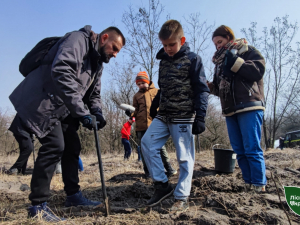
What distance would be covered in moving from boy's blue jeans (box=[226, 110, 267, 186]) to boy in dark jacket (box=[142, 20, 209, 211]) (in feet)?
2.21

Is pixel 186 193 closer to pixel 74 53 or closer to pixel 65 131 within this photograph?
pixel 65 131

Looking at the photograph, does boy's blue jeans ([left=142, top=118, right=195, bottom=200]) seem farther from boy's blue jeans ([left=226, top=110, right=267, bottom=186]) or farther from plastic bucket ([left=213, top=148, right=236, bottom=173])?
plastic bucket ([left=213, top=148, right=236, bottom=173])

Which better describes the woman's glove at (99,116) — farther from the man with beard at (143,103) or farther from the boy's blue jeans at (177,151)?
the man with beard at (143,103)

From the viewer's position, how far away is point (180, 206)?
7.91 ft

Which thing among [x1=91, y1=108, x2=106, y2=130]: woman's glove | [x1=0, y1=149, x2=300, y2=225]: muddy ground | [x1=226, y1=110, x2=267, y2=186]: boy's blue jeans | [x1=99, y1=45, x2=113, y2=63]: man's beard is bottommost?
[x1=0, y1=149, x2=300, y2=225]: muddy ground

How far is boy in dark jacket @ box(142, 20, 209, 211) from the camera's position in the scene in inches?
104

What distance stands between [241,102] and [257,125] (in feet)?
1.11

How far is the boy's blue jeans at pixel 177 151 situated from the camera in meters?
2.60

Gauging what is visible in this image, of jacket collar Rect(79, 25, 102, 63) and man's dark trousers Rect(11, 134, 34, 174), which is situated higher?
jacket collar Rect(79, 25, 102, 63)

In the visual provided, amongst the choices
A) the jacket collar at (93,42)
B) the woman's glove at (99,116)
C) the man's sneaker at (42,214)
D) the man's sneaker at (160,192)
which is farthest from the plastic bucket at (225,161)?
the man's sneaker at (42,214)

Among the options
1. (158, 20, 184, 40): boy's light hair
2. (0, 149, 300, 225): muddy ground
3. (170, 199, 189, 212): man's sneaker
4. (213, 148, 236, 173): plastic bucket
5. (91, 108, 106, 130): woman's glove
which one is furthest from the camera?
(213, 148, 236, 173): plastic bucket

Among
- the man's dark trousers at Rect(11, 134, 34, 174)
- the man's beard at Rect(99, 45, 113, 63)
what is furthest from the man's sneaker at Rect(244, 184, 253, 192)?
the man's dark trousers at Rect(11, 134, 34, 174)

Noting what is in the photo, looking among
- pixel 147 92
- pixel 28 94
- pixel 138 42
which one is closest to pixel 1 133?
pixel 138 42

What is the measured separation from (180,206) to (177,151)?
58cm
